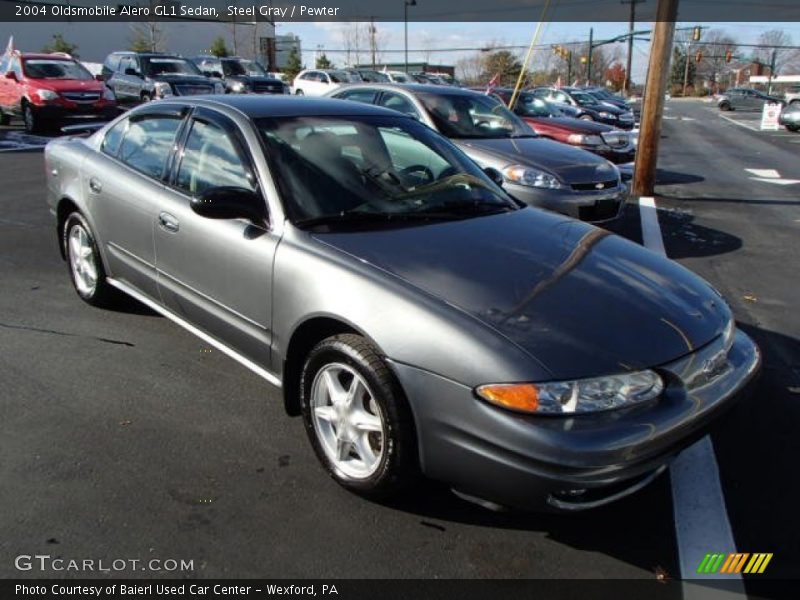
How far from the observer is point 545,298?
263 centimetres

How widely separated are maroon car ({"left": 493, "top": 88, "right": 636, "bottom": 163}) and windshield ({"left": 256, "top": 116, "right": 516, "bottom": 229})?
784cm

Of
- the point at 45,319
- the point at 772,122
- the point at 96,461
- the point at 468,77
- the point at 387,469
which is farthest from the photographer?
the point at 468,77

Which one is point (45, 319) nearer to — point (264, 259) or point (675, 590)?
point (264, 259)

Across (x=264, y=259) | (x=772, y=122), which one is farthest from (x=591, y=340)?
(x=772, y=122)

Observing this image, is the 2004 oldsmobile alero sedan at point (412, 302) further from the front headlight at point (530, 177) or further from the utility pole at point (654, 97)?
the utility pole at point (654, 97)

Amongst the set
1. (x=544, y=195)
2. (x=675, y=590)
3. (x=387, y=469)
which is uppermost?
(x=544, y=195)

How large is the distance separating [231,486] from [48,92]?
49.7 ft

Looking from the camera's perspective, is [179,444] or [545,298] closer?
[545,298]

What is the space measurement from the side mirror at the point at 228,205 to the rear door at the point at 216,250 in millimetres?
39

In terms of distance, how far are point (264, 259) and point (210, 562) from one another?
1.30m

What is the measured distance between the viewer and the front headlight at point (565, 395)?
2258 millimetres

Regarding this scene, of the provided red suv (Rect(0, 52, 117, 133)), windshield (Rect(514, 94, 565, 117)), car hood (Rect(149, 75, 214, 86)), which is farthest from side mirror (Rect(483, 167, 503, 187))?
car hood (Rect(149, 75, 214, 86))

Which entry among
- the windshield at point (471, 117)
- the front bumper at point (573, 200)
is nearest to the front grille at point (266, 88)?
the windshield at point (471, 117)

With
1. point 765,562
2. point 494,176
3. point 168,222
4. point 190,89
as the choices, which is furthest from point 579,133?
point 190,89
